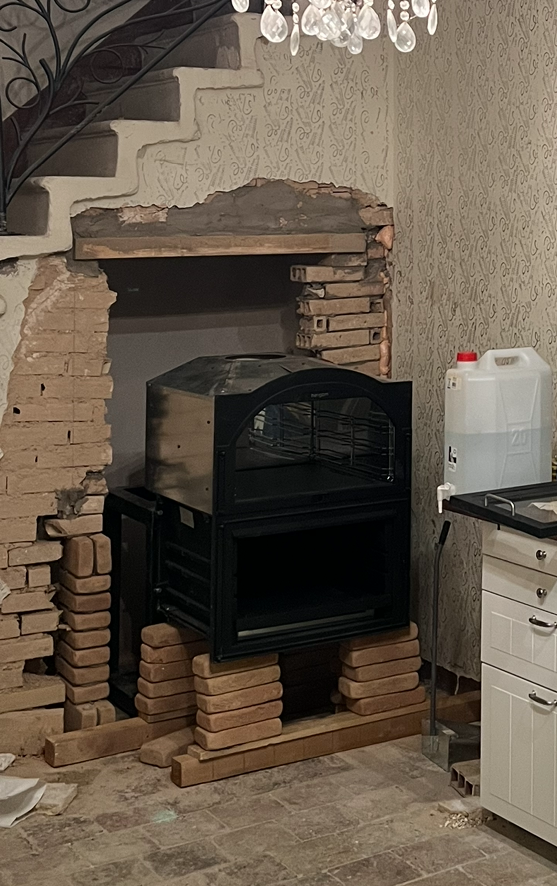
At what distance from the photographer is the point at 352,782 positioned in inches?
131

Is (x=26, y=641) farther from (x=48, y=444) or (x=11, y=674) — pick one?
(x=48, y=444)

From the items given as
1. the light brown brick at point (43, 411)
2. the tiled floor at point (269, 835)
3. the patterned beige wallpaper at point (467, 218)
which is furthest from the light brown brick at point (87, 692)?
the patterned beige wallpaper at point (467, 218)

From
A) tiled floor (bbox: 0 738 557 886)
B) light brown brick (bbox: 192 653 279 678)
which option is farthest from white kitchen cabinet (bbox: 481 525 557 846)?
light brown brick (bbox: 192 653 279 678)

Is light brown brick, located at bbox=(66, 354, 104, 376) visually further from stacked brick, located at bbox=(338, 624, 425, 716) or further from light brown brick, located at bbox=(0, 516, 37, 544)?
stacked brick, located at bbox=(338, 624, 425, 716)

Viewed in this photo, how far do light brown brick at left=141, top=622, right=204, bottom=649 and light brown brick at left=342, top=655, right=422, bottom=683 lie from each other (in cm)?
49

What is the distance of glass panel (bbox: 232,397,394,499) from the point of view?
11.5ft

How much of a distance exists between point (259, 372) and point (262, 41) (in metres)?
1.09

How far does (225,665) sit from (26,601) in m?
0.64

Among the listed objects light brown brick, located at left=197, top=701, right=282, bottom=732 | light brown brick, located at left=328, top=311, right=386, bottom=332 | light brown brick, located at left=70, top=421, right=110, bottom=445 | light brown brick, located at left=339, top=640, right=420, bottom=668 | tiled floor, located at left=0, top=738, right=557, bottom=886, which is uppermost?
light brown brick, located at left=328, top=311, right=386, bottom=332

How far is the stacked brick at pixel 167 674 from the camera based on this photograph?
3510 mm

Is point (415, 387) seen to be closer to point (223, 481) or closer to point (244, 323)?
point (244, 323)

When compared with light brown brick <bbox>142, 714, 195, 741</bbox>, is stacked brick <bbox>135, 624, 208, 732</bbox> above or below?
above

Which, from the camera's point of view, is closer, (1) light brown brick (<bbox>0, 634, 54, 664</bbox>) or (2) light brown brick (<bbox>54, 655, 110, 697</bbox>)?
(1) light brown brick (<bbox>0, 634, 54, 664</bbox>)

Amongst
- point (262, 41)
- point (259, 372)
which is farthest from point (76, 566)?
point (262, 41)
